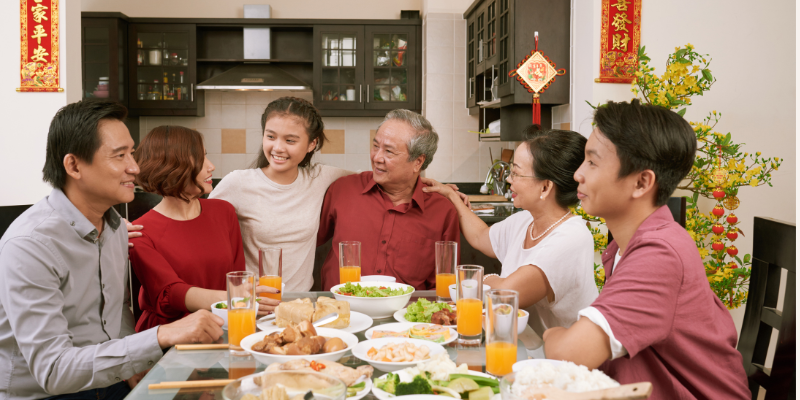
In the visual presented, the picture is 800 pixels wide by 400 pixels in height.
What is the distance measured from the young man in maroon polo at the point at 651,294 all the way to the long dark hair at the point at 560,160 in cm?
49

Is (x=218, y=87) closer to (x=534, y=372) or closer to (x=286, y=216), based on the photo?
(x=286, y=216)

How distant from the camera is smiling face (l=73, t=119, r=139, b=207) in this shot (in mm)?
1521

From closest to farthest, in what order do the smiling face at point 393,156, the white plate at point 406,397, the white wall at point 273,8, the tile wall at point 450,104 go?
1. the white plate at point 406,397
2. the smiling face at point 393,156
3. the tile wall at point 450,104
4. the white wall at point 273,8

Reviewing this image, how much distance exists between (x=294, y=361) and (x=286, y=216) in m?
1.28

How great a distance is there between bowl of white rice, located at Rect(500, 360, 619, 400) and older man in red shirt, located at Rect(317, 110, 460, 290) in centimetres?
143

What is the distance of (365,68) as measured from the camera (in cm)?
576

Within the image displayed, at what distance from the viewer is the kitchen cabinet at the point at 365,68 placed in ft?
18.8

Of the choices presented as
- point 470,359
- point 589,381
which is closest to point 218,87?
point 470,359

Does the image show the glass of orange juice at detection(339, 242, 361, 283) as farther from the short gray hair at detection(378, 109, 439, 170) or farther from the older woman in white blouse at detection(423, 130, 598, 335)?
the short gray hair at detection(378, 109, 439, 170)

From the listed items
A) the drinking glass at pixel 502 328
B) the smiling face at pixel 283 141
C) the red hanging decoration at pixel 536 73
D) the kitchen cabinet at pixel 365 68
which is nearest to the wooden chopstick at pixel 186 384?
the drinking glass at pixel 502 328

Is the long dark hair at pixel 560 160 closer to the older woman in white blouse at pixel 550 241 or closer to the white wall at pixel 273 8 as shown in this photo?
the older woman in white blouse at pixel 550 241

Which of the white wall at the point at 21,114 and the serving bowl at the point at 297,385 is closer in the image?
the serving bowl at the point at 297,385

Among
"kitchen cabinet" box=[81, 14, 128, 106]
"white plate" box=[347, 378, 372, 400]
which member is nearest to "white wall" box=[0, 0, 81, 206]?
"kitchen cabinet" box=[81, 14, 128, 106]

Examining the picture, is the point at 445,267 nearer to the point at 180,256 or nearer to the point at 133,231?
the point at 180,256
